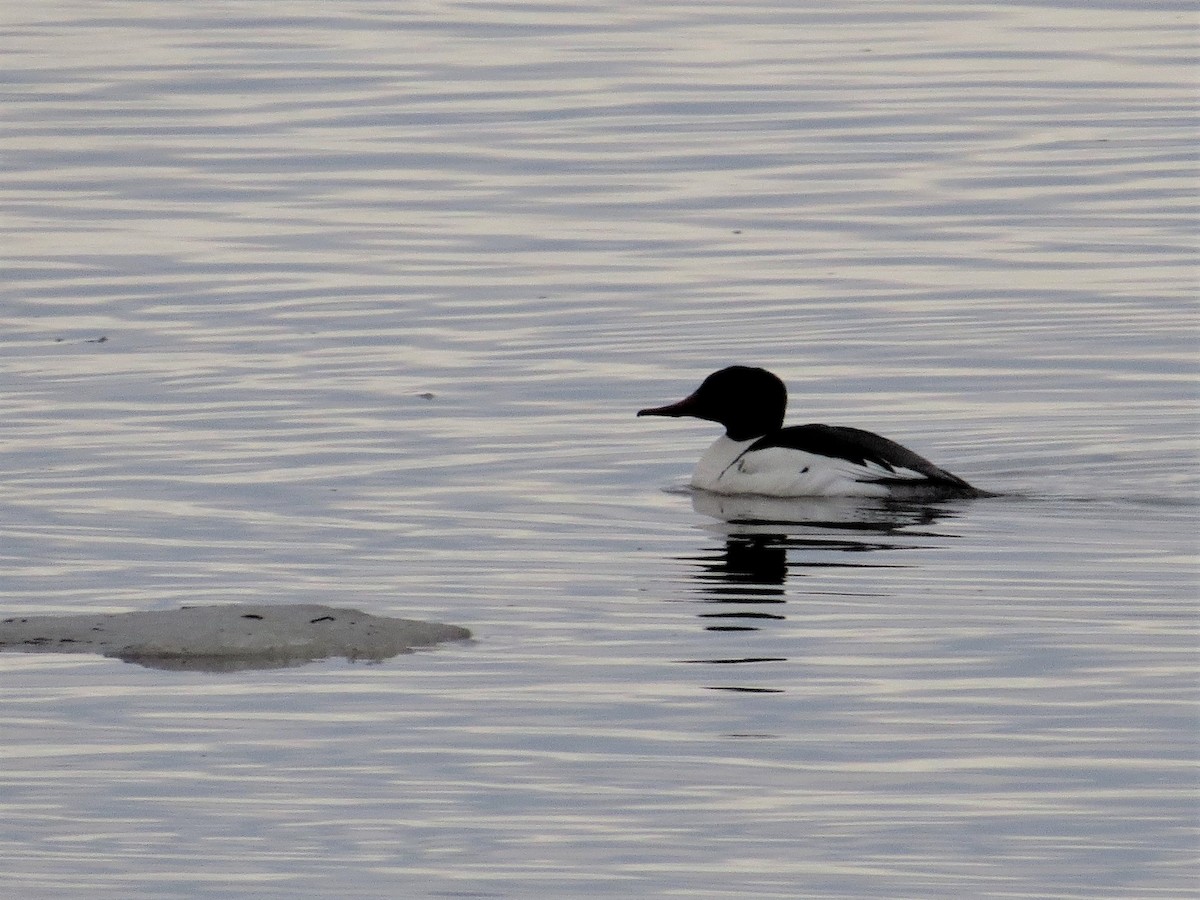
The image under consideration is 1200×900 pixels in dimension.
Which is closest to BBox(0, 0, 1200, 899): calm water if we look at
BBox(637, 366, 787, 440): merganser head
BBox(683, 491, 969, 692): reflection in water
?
BBox(683, 491, 969, 692): reflection in water

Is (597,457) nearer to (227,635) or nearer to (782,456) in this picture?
(782,456)

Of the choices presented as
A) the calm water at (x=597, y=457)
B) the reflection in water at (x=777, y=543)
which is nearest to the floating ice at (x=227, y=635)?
the calm water at (x=597, y=457)

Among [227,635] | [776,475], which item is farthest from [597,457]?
[227,635]

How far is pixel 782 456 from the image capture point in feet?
52.5

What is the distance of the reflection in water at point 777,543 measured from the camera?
1252cm

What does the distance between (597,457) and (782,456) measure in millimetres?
973

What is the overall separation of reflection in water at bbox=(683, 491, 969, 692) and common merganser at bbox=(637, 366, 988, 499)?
3.2 inches

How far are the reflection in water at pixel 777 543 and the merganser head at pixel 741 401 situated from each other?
875mm

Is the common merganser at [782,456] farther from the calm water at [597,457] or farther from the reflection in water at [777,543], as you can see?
the calm water at [597,457]

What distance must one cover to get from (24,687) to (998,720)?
11.0ft

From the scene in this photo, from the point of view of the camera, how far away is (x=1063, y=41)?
114 feet

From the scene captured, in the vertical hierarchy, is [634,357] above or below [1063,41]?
below

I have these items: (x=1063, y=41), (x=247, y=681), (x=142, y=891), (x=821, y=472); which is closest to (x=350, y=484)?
(x=821, y=472)

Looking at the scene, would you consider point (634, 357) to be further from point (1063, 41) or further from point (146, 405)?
point (1063, 41)
